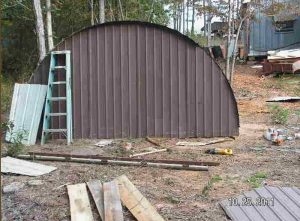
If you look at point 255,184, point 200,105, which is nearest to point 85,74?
point 200,105

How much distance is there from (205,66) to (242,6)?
9.35 m

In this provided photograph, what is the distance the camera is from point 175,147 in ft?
29.7

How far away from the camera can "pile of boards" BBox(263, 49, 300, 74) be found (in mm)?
20256

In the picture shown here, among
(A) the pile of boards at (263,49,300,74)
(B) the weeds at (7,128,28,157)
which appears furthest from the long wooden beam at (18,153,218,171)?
(A) the pile of boards at (263,49,300,74)

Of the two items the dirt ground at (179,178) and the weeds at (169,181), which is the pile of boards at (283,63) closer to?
the dirt ground at (179,178)

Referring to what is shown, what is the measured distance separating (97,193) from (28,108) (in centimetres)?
477

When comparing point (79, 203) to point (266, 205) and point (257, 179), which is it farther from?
point (257, 179)

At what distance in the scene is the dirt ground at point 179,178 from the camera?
17.1 feet

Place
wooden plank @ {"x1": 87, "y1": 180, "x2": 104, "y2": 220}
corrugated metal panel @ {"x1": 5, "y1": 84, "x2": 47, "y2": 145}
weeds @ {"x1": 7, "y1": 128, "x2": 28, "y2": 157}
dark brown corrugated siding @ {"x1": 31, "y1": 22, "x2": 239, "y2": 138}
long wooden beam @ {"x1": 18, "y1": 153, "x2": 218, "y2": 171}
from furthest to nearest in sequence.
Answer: dark brown corrugated siding @ {"x1": 31, "y1": 22, "x2": 239, "y2": 138} < corrugated metal panel @ {"x1": 5, "y1": 84, "x2": 47, "y2": 145} < weeds @ {"x1": 7, "y1": 128, "x2": 28, "y2": 157} < long wooden beam @ {"x1": 18, "y1": 153, "x2": 218, "y2": 171} < wooden plank @ {"x1": 87, "y1": 180, "x2": 104, "y2": 220}

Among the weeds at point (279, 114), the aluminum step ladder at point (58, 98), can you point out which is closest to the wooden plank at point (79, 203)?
the aluminum step ladder at point (58, 98)

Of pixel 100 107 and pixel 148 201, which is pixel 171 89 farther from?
pixel 148 201

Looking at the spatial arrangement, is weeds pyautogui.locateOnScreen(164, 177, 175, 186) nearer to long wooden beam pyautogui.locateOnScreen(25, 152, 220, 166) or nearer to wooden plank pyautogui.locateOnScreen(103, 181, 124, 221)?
long wooden beam pyautogui.locateOnScreen(25, 152, 220, 166)

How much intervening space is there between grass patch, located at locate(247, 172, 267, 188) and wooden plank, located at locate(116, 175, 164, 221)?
1.73m

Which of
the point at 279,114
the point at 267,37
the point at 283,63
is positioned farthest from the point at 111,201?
the point at 267,37
